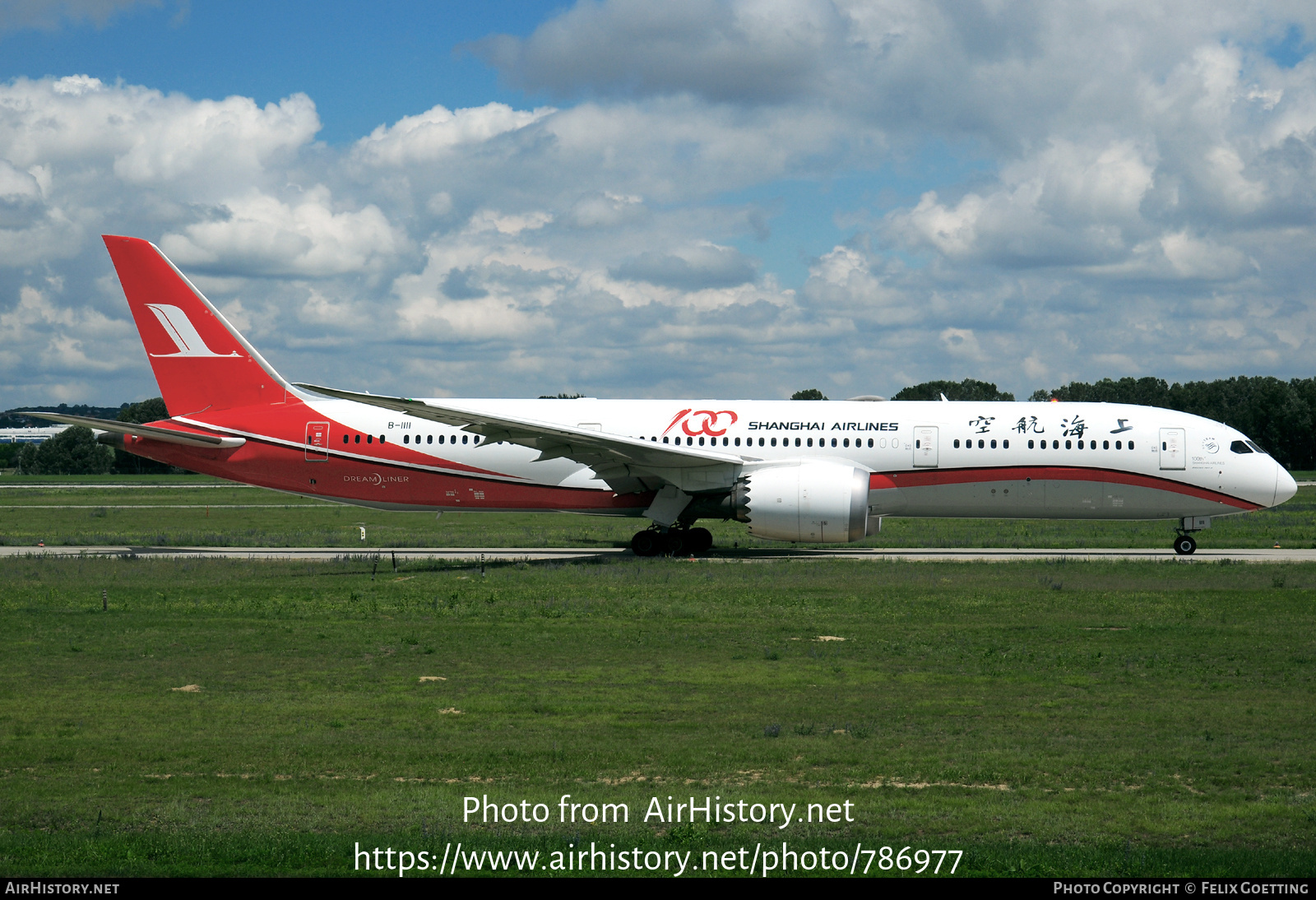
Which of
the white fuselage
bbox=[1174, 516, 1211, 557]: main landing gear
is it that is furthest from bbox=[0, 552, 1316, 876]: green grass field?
bbox=[1174, 516, 1211, 557]: main landing gear

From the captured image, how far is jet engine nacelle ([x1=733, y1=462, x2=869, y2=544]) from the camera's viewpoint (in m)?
23.4

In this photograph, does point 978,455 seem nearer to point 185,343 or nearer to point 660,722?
point 660,722

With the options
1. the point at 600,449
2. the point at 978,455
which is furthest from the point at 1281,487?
the point at 600,449

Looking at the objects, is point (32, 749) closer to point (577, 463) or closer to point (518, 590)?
point (518, 590)

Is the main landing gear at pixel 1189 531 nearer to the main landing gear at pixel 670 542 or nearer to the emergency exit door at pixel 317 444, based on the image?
the main landing gear at pixel 670 542

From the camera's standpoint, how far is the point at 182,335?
89.5 feet

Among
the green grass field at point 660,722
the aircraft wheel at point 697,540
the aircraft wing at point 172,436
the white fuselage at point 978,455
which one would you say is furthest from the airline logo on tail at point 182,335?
the aircraft wheel at point 697,540

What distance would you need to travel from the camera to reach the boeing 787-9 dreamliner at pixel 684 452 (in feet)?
81.5

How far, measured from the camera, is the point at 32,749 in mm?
9164

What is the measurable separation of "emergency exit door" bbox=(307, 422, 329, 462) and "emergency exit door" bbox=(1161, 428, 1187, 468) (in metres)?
20.5

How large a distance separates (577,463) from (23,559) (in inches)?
516

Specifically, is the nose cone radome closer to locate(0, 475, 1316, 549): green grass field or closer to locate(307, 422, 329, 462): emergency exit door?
locate(0, 475, 1316, 549): green grass field

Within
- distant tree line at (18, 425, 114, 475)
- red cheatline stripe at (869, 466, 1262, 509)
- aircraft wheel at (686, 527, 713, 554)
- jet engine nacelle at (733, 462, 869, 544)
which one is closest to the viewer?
jet engine nacelle at (733, 462, 869, 544)

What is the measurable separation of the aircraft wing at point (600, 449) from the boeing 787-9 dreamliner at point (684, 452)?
0.21ft
